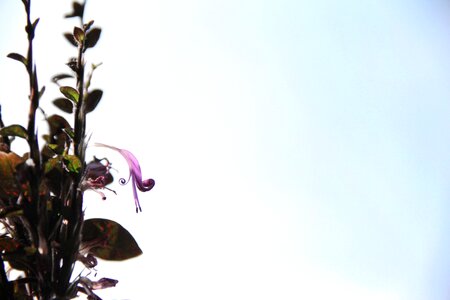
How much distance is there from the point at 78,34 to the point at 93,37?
13 millimetres

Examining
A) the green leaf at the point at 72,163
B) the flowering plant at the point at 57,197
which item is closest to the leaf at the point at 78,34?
the flowering plant at the point at 57,197

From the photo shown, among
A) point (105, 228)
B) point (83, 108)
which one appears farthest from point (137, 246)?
point (83, 108)

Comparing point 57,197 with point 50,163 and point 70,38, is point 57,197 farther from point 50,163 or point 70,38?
point 70,38

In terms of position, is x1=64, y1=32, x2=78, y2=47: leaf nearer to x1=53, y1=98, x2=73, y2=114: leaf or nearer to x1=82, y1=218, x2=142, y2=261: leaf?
x1=53, y1=98, x2=73, y2=114: leaf

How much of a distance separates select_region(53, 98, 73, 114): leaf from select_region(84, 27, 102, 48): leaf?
0.05 meters

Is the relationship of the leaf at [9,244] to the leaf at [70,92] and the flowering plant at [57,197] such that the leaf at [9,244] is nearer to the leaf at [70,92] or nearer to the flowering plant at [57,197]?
the flowering plant at [57,197]

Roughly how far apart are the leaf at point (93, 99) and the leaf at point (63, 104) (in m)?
0.03

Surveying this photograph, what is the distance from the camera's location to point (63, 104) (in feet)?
1.29

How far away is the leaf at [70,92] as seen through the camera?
1.23 ft

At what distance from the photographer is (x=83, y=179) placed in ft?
1.18

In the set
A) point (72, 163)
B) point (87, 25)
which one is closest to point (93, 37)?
point (87, 25)

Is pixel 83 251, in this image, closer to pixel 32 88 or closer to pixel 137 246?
pixel 137 246

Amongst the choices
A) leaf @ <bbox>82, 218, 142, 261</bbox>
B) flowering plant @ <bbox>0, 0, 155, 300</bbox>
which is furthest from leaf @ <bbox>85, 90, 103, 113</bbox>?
leaf @ <bbox>82, 218, 142, 261</bbox>

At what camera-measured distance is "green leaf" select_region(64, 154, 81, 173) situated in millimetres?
345
